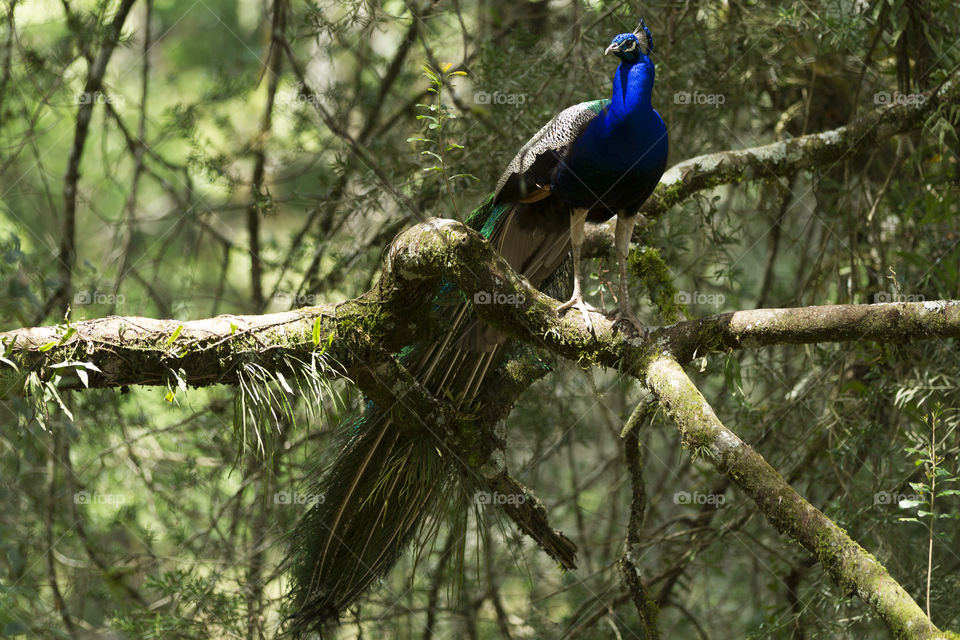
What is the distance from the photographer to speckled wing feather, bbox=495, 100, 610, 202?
286 cm

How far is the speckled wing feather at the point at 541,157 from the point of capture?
9.38ft

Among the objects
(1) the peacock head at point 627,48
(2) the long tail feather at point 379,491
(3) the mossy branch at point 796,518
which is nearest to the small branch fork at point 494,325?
(3) the mossy branch at point 796,518

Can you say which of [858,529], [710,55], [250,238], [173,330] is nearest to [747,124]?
[710,55]

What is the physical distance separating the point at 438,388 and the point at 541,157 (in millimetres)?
826

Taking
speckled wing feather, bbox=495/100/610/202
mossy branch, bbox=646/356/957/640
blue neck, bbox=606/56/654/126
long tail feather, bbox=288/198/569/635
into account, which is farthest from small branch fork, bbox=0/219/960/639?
blue neck, bbox=606/56/654/126

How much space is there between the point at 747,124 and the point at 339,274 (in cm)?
Answer: 220

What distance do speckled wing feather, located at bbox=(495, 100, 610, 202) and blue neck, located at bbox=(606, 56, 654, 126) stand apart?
0.07 m

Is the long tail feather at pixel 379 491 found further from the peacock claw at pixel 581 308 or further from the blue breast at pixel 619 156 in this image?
the blue breast at pixel 619 156

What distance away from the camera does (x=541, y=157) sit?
9.45 feet

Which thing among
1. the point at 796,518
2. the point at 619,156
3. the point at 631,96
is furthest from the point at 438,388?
the point at 796,518

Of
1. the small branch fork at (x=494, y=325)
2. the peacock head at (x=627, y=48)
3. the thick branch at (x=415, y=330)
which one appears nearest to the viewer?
the small branch fork at (x=494, y=325)

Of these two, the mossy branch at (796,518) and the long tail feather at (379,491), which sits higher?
the long tail feather at (379,491)

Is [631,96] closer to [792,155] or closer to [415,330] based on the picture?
[792,155]

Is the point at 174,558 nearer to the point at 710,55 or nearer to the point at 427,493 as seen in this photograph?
the point at 427,493
